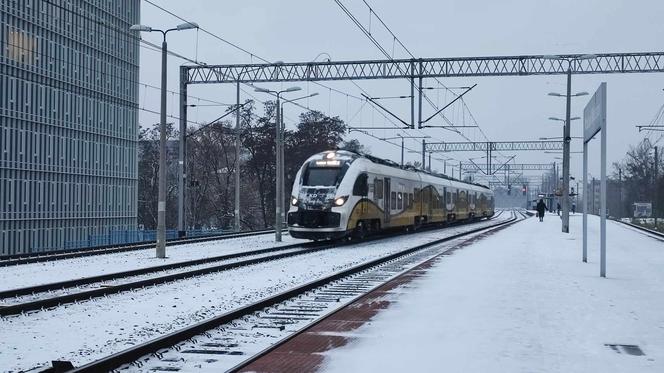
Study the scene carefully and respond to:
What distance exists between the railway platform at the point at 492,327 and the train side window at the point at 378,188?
12.7m

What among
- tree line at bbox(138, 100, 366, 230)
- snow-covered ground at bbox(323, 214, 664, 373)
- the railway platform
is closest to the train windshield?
snow-covered ground at bbox(323, 214, 664, 373)

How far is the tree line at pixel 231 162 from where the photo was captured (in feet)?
208

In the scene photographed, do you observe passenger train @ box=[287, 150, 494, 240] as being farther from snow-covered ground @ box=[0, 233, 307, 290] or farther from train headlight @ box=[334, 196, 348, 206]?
snow-covered ground @ box=[0, 233, 307, 290]

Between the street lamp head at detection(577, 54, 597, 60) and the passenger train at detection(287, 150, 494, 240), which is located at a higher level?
the street lamp head at detection(577, 54, 597, 60)

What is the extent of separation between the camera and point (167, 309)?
11.3 metres

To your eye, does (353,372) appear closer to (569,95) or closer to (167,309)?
(167,309)

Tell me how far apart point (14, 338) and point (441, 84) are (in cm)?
2919

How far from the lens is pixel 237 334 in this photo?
916 centimetres

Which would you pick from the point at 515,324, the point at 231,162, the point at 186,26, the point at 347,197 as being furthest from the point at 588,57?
the point at 231,162

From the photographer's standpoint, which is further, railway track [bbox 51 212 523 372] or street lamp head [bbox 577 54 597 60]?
street lamp head [bbox 577 54 597 60]

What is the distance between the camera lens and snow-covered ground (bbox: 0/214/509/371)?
8.12 meters

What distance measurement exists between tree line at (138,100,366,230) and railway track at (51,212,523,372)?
153ft

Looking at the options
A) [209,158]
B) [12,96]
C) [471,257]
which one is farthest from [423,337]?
[209,158]

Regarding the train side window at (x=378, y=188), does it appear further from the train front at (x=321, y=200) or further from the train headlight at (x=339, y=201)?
the train headlight at (x=339, y=201)
